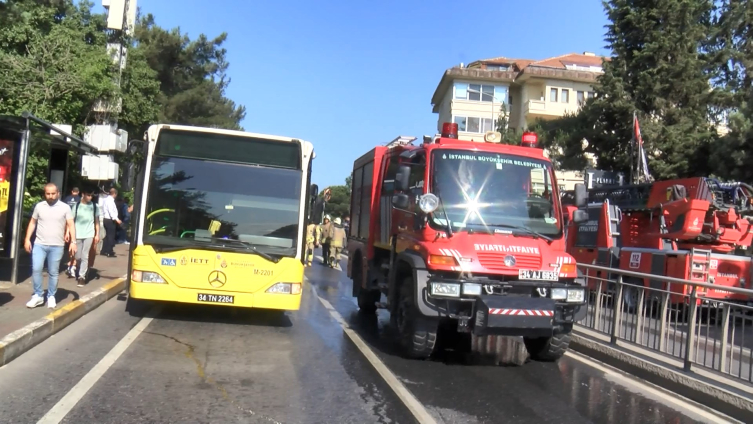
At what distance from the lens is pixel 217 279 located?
30.7 feet

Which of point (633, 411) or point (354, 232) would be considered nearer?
point (633, 411)

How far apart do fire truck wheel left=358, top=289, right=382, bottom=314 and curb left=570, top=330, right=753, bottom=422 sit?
3505 millimetres

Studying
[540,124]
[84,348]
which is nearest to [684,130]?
[540,124]

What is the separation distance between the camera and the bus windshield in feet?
31.1

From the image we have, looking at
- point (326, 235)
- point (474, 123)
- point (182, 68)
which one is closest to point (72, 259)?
point (326, 235)

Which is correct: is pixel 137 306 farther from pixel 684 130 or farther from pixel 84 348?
pixel 684 130

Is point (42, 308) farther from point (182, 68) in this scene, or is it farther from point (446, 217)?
point (182, 68)

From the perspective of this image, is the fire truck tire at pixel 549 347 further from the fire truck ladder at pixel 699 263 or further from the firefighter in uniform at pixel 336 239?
the firefighter in uniform at pixel 336 239

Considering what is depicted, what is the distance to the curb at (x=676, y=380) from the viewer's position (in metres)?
6.62

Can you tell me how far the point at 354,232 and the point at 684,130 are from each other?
673 inches

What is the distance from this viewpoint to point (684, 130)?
24938 mm

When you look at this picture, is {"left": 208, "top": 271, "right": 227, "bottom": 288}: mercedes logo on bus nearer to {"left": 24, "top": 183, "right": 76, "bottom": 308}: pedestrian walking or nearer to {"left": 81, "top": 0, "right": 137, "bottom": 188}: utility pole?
{"left": 24, "top": 183, "right": 76, "bottom": 308}: pedestrian walking

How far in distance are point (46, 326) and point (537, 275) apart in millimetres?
5769

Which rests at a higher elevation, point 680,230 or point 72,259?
point 680,230
